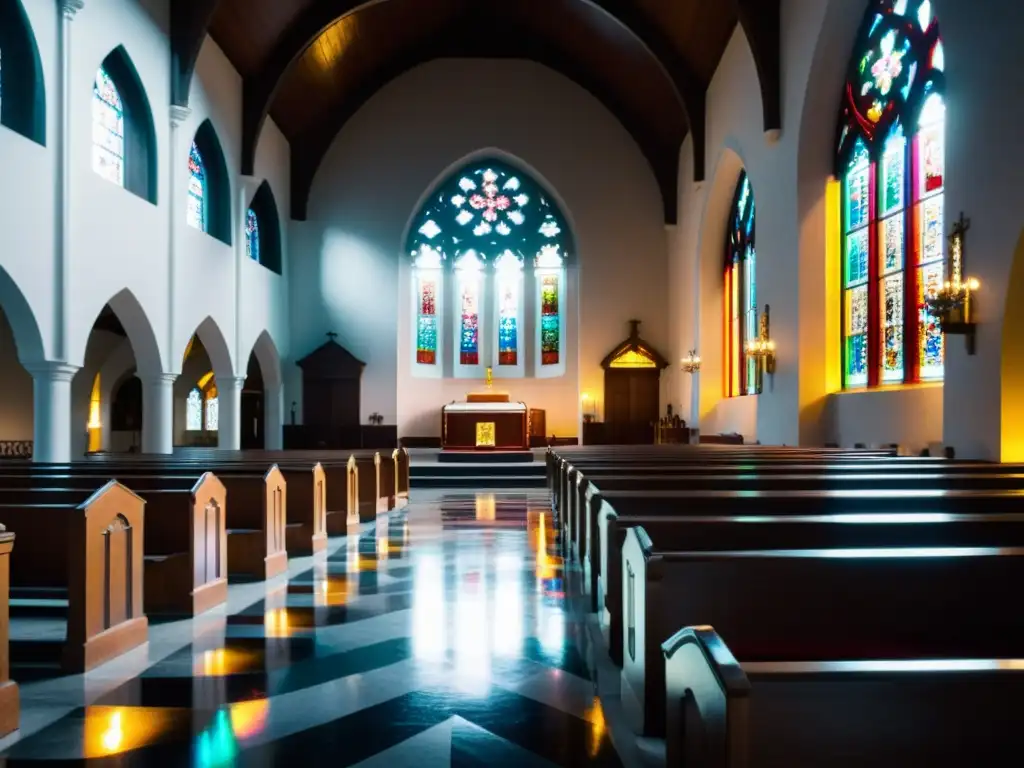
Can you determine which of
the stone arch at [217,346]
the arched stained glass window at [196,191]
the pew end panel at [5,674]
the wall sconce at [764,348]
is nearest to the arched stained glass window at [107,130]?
the arched stained glass window at [196,191]

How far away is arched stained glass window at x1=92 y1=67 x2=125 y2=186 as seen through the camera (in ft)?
36.4

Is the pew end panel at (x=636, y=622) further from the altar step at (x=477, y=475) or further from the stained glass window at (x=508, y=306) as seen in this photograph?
the stained glass window at (x=508, y=306)

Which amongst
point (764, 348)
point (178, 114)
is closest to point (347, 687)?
point (764, 348)

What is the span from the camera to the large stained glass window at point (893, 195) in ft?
29.3

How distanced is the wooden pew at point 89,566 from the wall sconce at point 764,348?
9367 mm

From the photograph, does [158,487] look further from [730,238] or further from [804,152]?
[730,238]

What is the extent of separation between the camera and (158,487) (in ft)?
19.3

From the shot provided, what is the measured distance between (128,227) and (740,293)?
9.72 m

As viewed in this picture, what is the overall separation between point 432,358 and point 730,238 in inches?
298

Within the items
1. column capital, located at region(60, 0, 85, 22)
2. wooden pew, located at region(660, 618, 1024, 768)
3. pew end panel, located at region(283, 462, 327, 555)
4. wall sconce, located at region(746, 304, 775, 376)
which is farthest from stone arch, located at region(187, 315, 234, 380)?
wooden pew, located at region(660, 618, 1024, 768)

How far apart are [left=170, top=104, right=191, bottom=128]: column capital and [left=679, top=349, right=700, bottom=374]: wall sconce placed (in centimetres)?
941

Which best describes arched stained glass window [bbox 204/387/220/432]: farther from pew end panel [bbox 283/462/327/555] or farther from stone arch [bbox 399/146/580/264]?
pew end panel [bbox 283/462/327/555]

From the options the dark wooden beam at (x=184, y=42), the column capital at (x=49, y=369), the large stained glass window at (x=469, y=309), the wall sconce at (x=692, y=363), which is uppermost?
the dark wooden beam at (x=184, y=42)

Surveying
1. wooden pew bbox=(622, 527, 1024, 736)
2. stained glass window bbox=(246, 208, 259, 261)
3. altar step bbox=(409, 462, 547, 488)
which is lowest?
altar step bbox=(409, 462, 547, 488)
